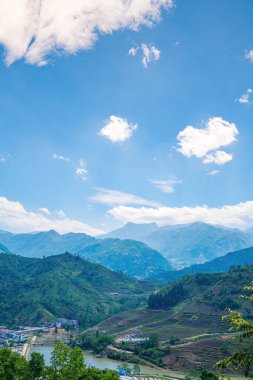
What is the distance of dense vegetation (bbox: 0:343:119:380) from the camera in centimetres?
4243

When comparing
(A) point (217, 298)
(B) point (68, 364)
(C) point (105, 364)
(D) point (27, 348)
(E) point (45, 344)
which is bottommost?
(D) point (27, 348)

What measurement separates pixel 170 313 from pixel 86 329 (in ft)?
149

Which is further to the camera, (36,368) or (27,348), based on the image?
(27,348)

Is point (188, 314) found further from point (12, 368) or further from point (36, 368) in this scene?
point (12, 368)

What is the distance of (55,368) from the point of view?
45.0 m

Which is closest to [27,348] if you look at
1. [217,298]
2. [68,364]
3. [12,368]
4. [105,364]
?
[105,364]

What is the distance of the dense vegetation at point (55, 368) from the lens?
42.4m

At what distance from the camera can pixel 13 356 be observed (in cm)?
5047

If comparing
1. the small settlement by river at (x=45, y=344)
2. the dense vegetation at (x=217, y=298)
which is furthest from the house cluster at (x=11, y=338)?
the dense vegetation at (x=217, y=298)

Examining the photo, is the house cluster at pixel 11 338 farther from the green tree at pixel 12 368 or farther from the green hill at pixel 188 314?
the green tree at pixel 12 368

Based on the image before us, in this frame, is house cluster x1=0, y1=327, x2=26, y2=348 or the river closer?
the river

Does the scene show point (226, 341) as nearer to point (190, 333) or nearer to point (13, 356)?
point (190, 333)

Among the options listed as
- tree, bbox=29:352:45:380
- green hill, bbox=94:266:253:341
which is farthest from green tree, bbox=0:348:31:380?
green hill, bbox=94:266:253:341

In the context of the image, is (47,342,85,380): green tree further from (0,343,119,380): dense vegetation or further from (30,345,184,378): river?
(30,345,184,378): river
